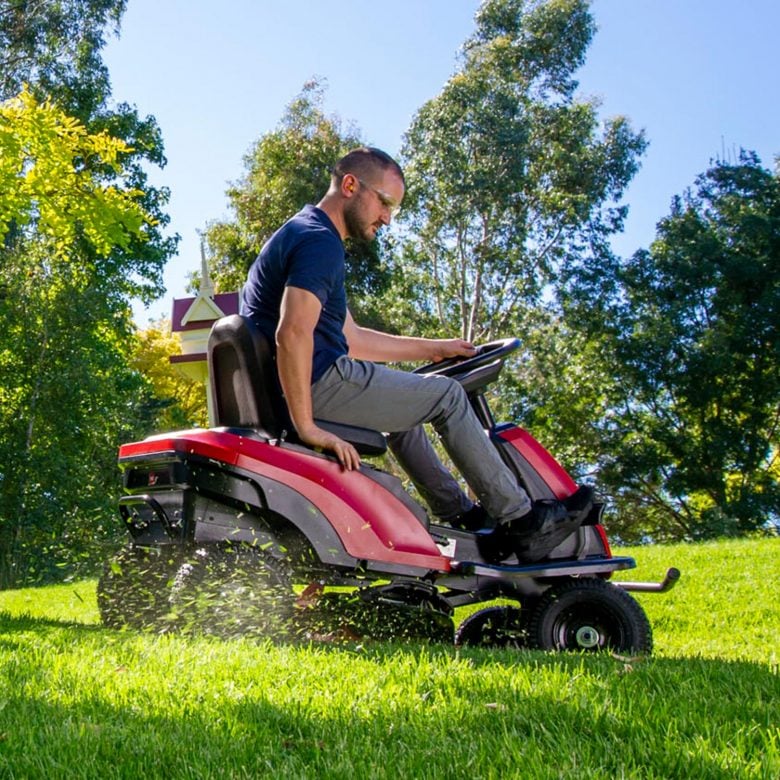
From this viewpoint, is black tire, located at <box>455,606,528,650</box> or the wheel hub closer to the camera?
the wheel hub

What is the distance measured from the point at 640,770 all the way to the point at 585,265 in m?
22.7

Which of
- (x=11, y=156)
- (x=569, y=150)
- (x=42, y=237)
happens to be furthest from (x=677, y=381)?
(x=11, y=156)

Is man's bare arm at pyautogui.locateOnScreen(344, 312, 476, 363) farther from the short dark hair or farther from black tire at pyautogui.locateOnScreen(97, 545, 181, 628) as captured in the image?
black tire at pyautogui.locateOnScreen(97, 545, 181, 628)

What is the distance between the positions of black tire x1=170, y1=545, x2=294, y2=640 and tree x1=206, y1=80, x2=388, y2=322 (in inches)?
872

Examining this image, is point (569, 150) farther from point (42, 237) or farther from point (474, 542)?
point (474, 542)

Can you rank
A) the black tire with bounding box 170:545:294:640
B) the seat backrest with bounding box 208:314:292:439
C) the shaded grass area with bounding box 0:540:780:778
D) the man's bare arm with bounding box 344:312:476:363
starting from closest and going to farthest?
the shaded grass area with bounding box 0:540:780:778 < the black tire with bounding box 170:545:294:640 < the seat backrest with bounding box 208:314:292:439 < the man's bare arm with bounding box 344:312:476:363

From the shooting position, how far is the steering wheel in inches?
165

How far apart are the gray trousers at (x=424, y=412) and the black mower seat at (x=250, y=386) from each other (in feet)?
0.26

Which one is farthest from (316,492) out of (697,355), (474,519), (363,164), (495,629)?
(697,355)

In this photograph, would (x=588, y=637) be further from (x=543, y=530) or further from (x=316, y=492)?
(x=316, y=492)

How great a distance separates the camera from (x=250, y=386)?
3.78 meters

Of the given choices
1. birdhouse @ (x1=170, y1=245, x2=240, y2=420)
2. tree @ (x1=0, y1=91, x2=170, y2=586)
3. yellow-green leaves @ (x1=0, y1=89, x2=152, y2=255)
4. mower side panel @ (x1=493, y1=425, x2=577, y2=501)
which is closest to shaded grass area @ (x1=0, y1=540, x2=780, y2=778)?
mower side panel @ (x1=493, y1=425, x2=577, y2=501)

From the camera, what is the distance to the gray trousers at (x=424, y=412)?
3.80 metres

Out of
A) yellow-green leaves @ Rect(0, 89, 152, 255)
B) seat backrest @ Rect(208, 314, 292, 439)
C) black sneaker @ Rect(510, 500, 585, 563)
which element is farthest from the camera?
yellow-green leaves @ Rect(0, 89, 152, 255)
